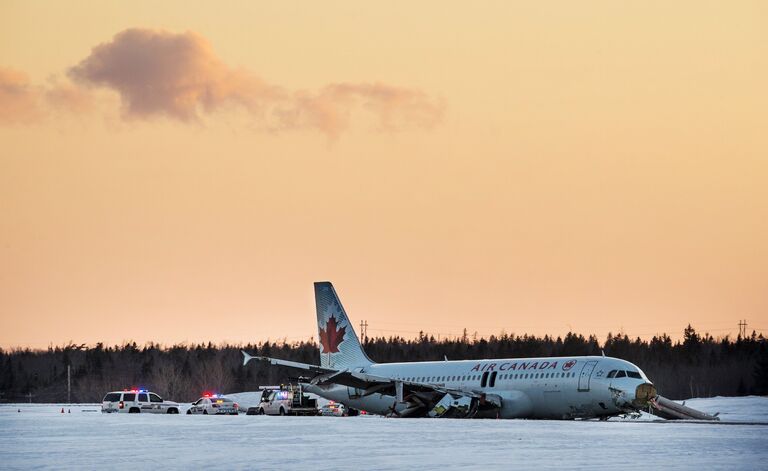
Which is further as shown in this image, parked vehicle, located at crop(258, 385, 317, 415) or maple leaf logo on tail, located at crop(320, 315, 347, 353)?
parked vehicle, located at crop(258, 385, 317, 415)

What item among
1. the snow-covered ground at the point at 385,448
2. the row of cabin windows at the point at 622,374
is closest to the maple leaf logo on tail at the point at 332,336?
the row of cabin windows at the point at 622,374

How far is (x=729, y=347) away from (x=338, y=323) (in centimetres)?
12645

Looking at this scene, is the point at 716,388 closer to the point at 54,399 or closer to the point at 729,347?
the point at 729,347

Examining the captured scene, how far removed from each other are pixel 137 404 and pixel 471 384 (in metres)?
29.2

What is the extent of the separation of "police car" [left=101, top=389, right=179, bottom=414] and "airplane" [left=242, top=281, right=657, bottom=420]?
11.8m

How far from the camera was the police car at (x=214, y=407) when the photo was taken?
290 feet

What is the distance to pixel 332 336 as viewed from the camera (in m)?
81.4

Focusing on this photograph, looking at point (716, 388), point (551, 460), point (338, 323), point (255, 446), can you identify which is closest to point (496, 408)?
point (338, 323)

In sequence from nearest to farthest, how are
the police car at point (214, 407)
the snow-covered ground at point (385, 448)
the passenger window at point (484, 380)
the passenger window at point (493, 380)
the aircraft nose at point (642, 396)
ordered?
the snow-covered ground at point (385, 448) < the aircraft nose at point (642, 396) < the passenger window at point (493, 380) < the passenger window at point (484, 380) < the police car at point (214, 407)

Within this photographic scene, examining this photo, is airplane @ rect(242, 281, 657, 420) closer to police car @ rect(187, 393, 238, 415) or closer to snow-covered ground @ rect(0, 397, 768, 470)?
police car @ rect(187, 393, 238, 415)

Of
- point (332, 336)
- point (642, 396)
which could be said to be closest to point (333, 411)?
point (332, 336)

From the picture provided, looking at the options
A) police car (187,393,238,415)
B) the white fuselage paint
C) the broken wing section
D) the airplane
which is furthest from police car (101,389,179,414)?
the white fuselage paint

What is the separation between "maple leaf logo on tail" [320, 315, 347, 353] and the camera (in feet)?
266

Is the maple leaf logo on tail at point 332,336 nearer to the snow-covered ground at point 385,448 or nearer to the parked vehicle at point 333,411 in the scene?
the parked vehicle at point 333,411
